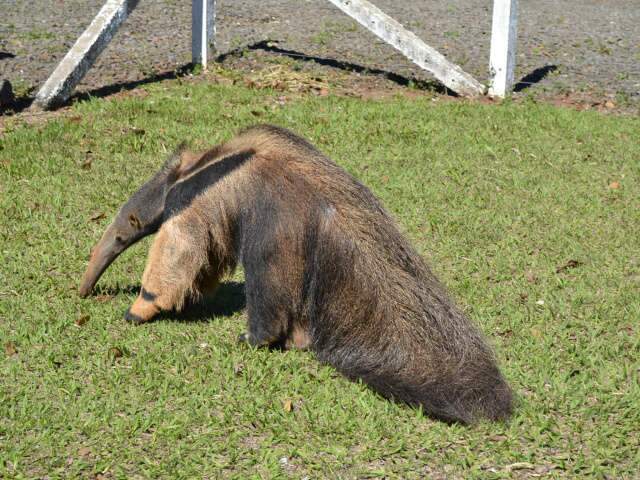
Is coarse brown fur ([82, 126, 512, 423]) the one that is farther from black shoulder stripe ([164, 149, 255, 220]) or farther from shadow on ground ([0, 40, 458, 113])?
shadow on ground ([0, 40, 458, 113])

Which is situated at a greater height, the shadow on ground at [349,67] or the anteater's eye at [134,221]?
the anteater's eye at [134,221]

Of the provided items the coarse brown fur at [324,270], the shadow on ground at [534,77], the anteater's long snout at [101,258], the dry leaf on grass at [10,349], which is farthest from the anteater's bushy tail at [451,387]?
the shadow on ground at [534,77]

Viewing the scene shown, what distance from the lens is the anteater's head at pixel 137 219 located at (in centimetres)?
540

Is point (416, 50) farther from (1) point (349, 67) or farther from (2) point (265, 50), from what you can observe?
(2) point (265, 50)

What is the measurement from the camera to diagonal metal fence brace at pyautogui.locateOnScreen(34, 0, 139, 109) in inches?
372

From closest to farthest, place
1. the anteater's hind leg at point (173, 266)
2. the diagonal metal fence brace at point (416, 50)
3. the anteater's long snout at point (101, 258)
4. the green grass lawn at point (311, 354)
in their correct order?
the green grass lawn at point (311, 354) < the anteater's hind leg at point (173, 266) < the anteater's long snout at point (101, 258) < the diagonal metal fence brace at point (416, 50)

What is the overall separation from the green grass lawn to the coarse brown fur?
17 centimetres

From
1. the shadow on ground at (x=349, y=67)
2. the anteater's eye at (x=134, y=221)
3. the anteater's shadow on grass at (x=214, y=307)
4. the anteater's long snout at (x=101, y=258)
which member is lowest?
the shadow on ground at (x=349, y=67)

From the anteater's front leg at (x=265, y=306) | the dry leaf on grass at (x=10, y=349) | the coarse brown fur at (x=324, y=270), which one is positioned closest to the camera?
the coarse brown fur at (x=324, y=270)

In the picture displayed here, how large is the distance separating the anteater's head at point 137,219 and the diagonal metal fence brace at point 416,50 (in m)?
5.69

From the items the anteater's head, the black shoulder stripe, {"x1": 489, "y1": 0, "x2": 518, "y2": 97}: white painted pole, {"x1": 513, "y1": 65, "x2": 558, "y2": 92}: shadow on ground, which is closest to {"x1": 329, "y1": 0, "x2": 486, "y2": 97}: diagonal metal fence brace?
{"x1": 489, "y1": 0, "x2": 518, "y2": 97}: white painted pole

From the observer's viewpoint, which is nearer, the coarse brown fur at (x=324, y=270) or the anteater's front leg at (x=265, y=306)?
the coarse brown fur at (x=324, y=270)

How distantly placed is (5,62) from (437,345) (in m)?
8.10

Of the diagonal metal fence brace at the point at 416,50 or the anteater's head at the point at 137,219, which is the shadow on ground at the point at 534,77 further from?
the anteater's head at the point at 137,219
